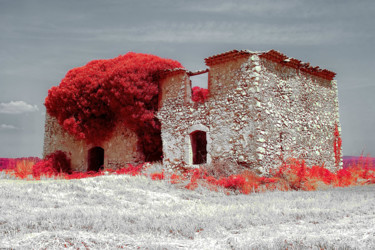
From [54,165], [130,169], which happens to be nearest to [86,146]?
[54,165]

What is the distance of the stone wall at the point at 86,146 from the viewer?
15276mm

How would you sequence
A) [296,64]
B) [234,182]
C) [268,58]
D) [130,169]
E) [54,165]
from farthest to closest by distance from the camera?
[54,165]
[130,169]
[296,64]
[268,58]
[234,182]

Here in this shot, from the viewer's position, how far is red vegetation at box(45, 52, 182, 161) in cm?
1471

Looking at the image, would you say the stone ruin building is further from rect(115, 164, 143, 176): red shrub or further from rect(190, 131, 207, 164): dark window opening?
rect(115, 164, 143, 176): red shrub

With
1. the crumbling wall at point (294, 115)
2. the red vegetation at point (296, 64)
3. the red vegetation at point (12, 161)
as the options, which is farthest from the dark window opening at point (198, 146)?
the red vegetation at point (12, 161)

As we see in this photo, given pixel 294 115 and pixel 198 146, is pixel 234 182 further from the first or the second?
pixel 294 115

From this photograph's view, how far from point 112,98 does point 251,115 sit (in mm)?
6662

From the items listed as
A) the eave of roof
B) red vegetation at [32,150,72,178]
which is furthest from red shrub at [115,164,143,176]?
the eave of roof

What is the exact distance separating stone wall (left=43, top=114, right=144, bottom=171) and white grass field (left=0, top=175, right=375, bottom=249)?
601 centimetres

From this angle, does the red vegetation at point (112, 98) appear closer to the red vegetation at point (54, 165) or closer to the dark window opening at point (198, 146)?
the dark window opening at point (198, 146)

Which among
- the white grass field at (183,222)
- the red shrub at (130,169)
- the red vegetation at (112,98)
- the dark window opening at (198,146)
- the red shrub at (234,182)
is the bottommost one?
the white grass field at (183,222)

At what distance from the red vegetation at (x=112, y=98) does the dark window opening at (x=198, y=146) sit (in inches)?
69.3

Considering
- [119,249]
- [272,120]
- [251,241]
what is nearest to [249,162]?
[272,120]

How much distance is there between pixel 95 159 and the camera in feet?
58.3
